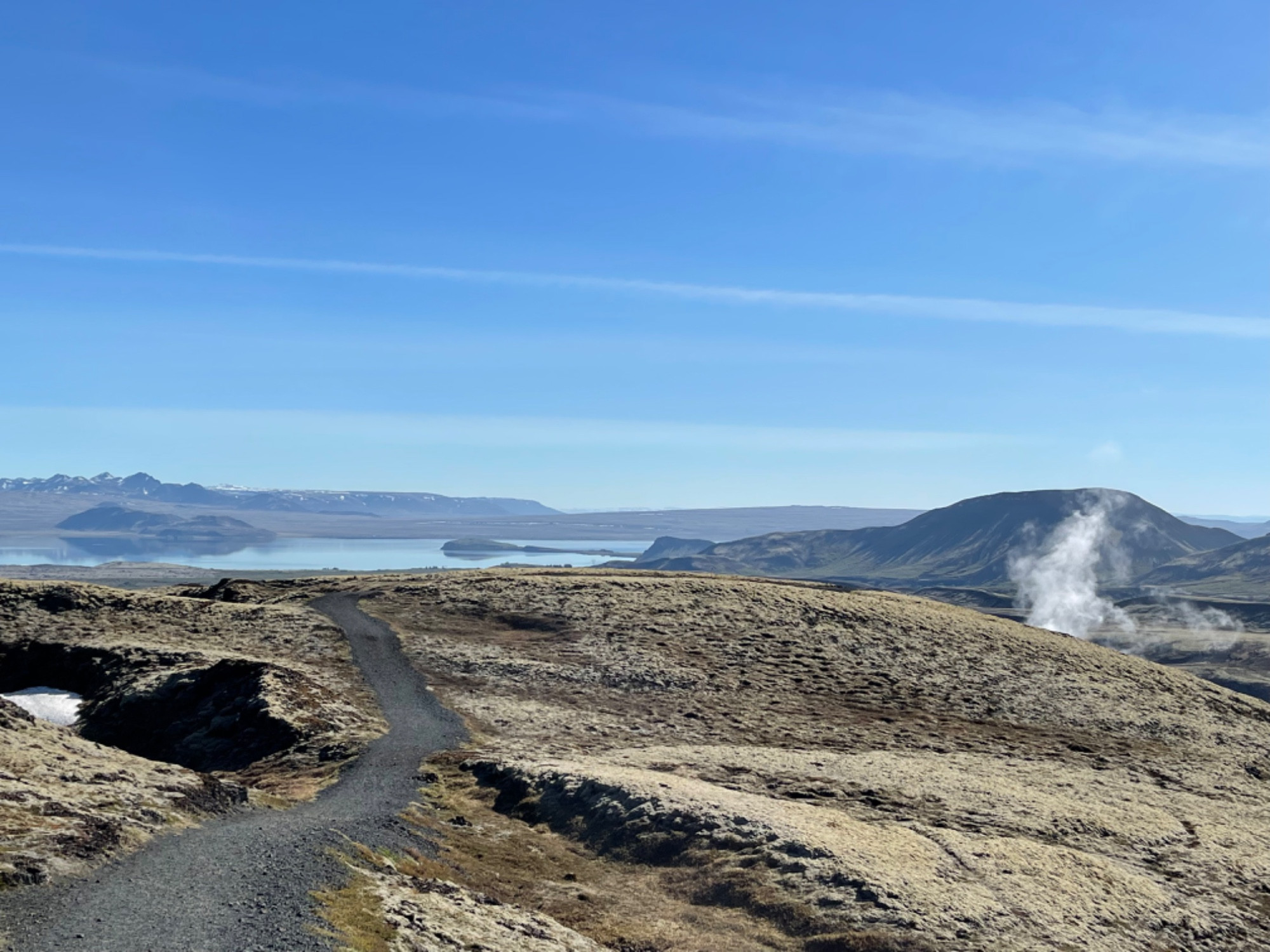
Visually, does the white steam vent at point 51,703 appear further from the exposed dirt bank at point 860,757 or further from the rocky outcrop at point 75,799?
the exposed dirt bank at point 860,757

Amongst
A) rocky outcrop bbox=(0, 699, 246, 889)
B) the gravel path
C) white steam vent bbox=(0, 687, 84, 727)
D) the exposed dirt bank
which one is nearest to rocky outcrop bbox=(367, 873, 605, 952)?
the gravel path

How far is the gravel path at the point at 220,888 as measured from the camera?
52.7 feet

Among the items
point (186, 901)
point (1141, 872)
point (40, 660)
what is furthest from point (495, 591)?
point (186, 901)

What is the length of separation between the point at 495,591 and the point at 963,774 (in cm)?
3865

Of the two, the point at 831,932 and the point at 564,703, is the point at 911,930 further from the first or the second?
the point at 564,703

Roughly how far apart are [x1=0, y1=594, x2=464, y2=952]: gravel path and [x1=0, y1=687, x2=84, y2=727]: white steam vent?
19.7 meters

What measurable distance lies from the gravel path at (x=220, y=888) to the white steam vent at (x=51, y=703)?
64.6 feet

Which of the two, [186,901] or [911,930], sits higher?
[186,901]

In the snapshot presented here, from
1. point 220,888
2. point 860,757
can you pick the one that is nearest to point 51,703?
point 220,888

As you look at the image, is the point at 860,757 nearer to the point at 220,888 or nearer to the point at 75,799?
the point at 220,888

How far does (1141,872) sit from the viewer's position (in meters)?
29.0

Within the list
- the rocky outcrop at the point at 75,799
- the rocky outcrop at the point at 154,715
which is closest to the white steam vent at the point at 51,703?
the rocky outcrop at the point at 154,715

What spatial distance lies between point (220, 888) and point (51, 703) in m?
31.6

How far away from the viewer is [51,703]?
4469 cm
